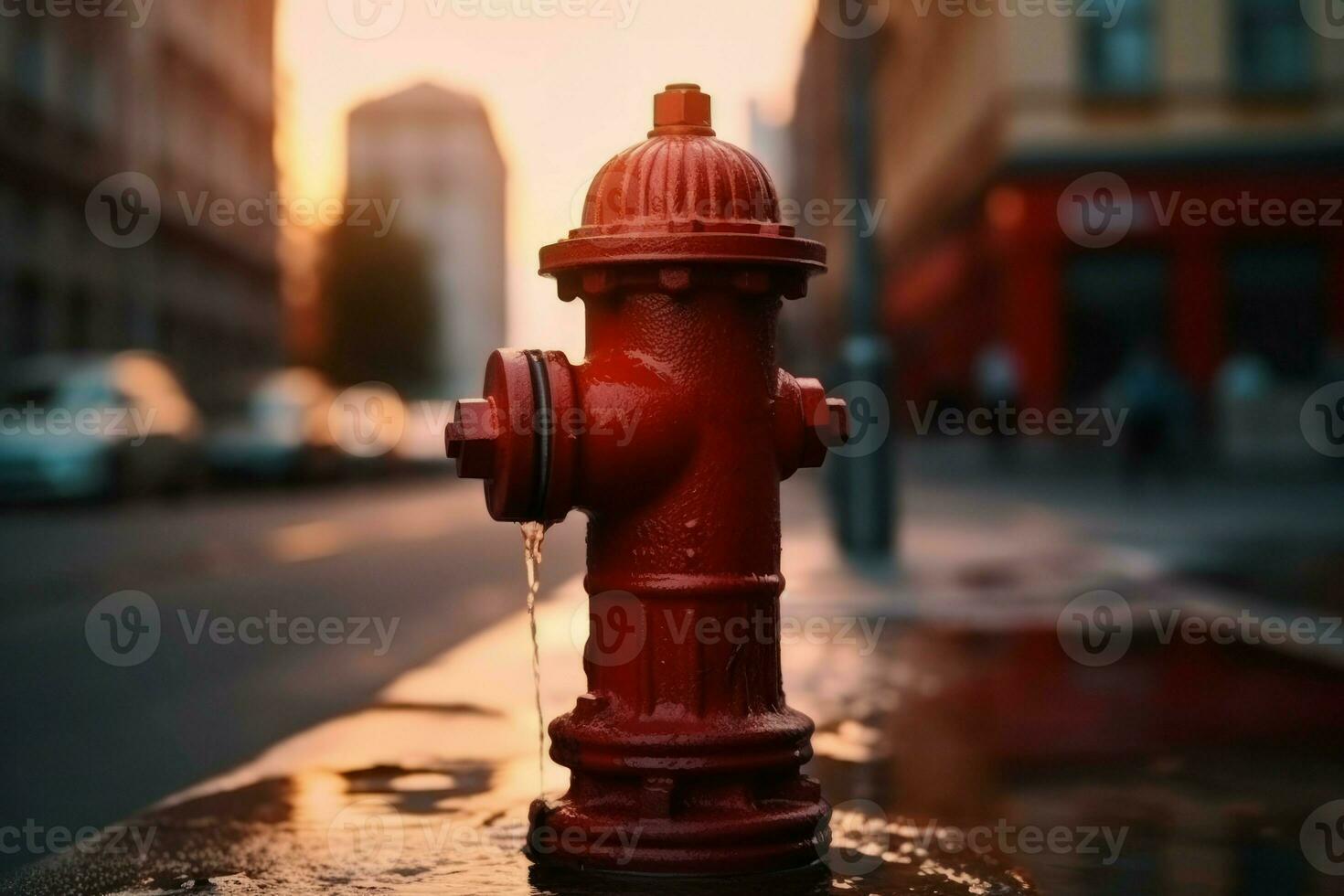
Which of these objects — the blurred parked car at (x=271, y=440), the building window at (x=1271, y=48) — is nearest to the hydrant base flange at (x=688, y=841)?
the blurred parked car at (x=271, y=440)

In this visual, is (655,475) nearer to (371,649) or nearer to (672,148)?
(672,148)

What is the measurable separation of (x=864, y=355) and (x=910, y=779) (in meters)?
7.82

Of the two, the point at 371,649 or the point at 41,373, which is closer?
the point at 371,649

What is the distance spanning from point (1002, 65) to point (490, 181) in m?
126

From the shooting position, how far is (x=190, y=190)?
4850 centimetres

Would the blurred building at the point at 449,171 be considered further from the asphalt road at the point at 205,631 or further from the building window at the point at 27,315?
the asphalt road at the point at 205,631

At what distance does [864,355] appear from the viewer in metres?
12.6

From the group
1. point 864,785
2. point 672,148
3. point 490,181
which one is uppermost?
point 490,181

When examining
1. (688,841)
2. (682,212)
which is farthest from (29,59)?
(688,841)

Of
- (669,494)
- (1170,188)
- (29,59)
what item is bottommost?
(669,494)

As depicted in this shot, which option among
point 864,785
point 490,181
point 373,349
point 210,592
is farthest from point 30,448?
point 490,181

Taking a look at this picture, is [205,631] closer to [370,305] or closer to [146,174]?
[146,174]

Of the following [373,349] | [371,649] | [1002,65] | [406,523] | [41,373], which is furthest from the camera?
[373,349]

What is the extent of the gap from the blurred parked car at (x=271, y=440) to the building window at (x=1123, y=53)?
1392cm
